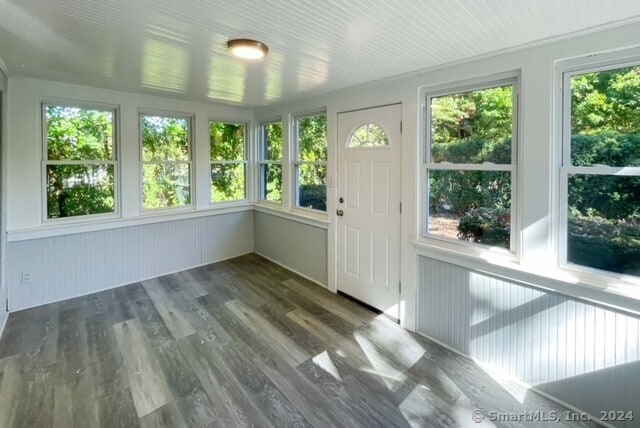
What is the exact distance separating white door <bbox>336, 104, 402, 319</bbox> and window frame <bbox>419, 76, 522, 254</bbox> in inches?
9.5

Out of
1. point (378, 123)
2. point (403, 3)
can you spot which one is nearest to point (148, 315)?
point (378, 123)

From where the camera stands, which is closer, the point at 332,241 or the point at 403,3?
the point at 403,3

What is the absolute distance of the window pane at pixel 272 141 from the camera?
4.57m

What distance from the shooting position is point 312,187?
4047mm

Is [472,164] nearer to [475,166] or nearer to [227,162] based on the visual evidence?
[475,166]

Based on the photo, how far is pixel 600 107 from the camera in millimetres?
1875

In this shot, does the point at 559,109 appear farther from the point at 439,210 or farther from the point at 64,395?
the point at 64,395

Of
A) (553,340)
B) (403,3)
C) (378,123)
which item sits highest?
(403,3)

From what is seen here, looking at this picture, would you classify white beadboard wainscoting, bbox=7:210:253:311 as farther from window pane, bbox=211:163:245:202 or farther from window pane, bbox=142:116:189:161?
window pane, bbox=142:116:189:161

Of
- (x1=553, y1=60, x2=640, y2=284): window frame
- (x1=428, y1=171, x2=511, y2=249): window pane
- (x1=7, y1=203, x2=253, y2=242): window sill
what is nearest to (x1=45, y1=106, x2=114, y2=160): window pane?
(x1=7, y1=203, x2=253, y2=242): window sill

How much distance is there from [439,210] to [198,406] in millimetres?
2217

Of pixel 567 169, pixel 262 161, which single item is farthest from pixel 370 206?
pixel 262 161

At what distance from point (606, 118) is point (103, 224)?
14.6 ft

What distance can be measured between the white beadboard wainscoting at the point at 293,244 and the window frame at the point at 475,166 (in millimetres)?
1429
